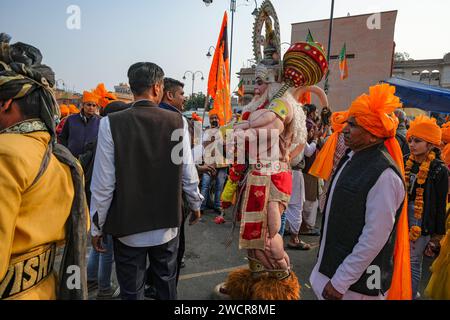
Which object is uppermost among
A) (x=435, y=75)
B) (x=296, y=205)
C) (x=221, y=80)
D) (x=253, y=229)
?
(x=435, y=75)

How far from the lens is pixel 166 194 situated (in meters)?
2.25

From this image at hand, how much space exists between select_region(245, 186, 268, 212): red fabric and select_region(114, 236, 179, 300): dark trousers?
690 mm

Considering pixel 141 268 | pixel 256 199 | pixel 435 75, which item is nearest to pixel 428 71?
pixel 435 75

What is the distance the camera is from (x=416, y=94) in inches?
450

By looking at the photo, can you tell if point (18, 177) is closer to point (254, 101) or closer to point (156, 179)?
point (156, 179)

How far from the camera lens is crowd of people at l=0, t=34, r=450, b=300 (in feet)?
4.26

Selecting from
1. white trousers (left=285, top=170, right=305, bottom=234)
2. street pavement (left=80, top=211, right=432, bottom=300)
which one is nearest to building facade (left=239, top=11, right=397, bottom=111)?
white trousers (left=285, top=170, right=305, bottom=234)

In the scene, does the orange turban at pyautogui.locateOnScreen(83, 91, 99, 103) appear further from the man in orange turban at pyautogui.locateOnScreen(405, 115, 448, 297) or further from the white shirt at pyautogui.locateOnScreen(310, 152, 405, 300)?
the man in orange turban at pyautogui.locateOnScreen(405, 115, 448, 297)

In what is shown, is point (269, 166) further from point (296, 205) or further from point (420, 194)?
point (296, 205)

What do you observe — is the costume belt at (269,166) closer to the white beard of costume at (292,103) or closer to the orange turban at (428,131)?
the white beard of costume at (292,103)

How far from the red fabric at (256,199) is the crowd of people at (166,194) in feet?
0.04

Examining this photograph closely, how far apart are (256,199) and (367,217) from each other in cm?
98

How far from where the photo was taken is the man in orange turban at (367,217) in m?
1.79

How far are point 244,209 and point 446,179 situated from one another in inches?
78.4
